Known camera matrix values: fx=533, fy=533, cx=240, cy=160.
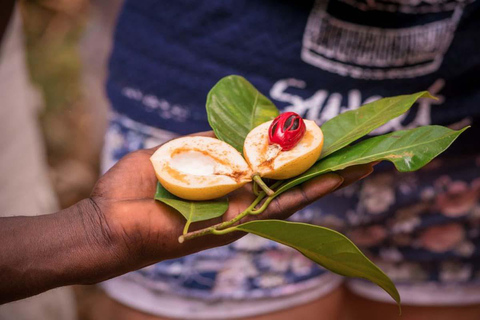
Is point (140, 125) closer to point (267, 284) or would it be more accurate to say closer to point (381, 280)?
point (267, 284)

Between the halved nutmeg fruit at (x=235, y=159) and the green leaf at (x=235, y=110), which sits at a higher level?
the green leaf at (x=235, y=110)

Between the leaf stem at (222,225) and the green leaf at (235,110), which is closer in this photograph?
the leaf stem at (222,225)

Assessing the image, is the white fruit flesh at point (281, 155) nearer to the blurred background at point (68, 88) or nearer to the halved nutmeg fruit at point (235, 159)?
the halved nutmeg fruit at point (235, 159)

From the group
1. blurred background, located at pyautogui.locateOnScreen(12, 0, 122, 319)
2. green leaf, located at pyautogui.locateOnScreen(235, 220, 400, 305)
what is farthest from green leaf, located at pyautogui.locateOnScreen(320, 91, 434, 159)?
blurred background, located at pyautogui.locateOnScreen(12, 0, 122, 319)

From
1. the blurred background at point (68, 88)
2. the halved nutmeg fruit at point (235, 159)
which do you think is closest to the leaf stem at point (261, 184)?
the halved nutmeg fruit at point (235, 159)

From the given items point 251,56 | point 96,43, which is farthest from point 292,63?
point 96,43

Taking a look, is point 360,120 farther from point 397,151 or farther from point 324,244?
point 324,244
